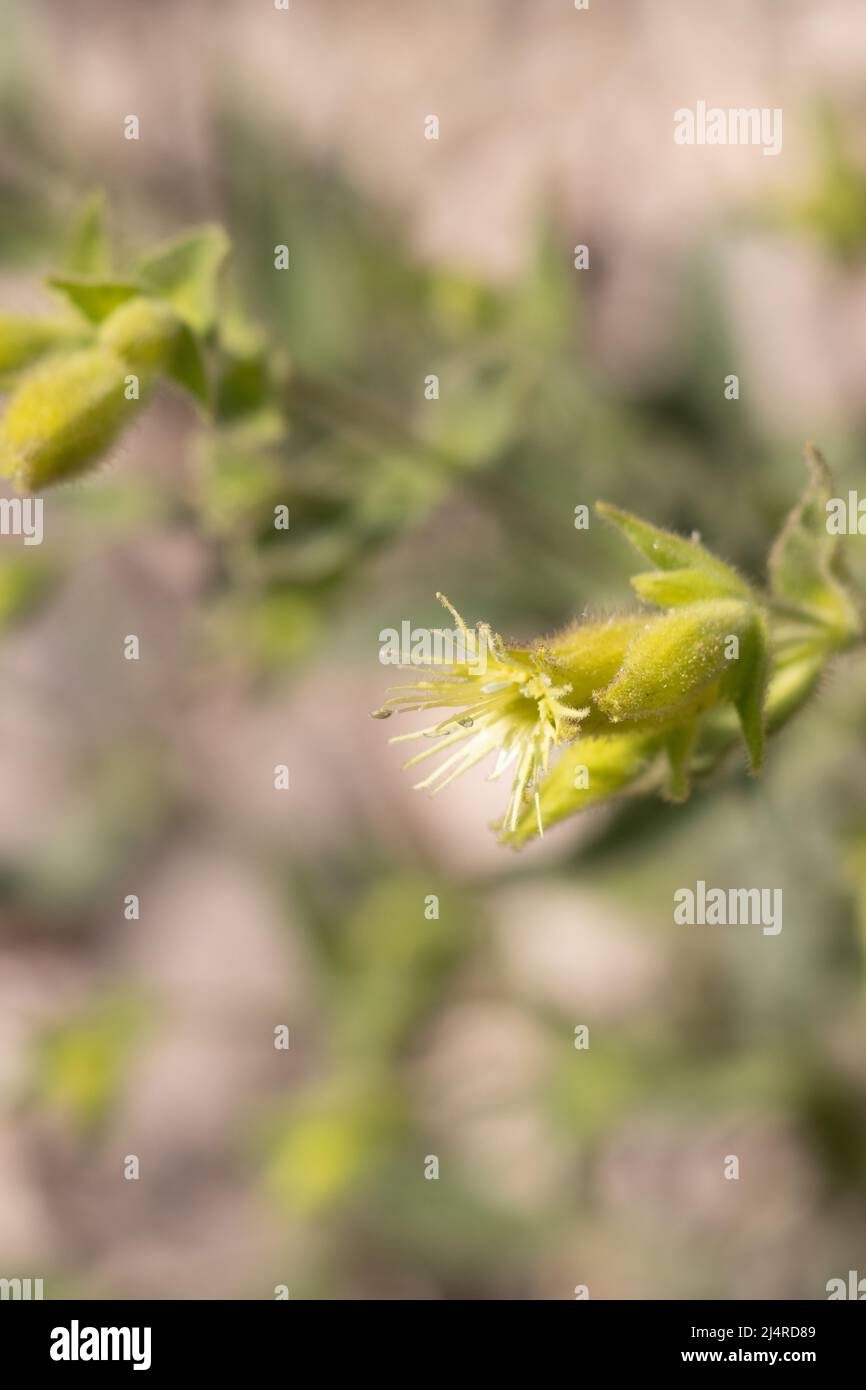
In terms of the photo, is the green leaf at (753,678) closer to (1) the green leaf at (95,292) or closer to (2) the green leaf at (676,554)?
(2) the green leaf at (676,554)

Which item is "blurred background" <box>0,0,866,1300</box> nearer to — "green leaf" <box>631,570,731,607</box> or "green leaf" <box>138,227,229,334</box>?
"green leaf" <box>138,227,229,334</box>

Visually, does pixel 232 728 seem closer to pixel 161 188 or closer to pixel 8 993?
pixel 8 993

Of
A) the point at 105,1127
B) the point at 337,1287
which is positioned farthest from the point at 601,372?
the point at 337,1287

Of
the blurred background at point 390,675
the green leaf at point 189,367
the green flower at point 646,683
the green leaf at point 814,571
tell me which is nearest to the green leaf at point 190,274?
the green leaf at point 189,367

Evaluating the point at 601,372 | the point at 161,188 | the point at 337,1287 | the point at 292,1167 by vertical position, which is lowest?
the point at 337,1287

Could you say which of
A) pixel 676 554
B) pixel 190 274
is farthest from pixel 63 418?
pixel 676 554
